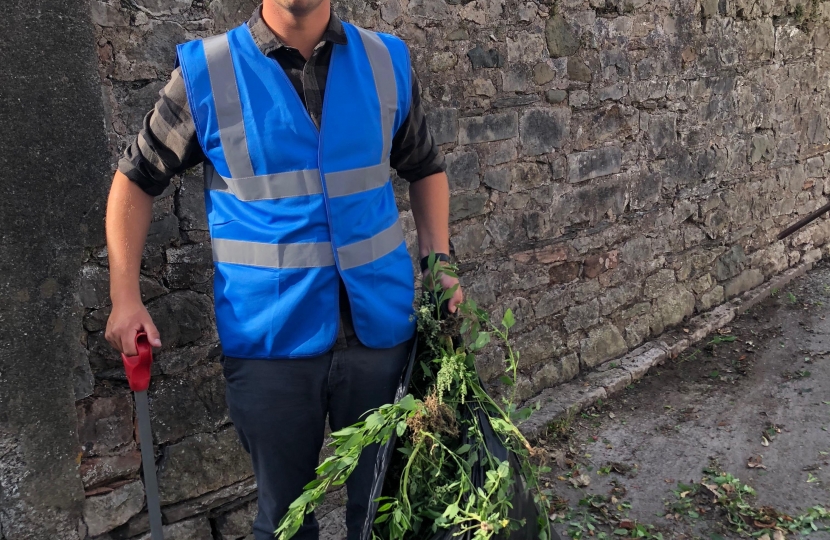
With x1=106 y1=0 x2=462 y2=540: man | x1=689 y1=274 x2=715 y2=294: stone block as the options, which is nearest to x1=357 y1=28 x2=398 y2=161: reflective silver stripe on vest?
x1=106 y1=0 x2=462 y2=540: man

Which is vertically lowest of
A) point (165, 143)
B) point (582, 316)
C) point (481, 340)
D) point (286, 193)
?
point (582, 316)

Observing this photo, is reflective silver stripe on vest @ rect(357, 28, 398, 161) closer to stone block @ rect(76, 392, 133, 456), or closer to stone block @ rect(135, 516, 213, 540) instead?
stone block @ rect(76, 392, 133, 456)

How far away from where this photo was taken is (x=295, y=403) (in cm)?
176

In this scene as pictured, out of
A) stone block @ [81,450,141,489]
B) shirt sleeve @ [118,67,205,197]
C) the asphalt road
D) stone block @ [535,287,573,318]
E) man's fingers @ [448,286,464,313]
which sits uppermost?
shirt sleeve @ [118,67,205,197]

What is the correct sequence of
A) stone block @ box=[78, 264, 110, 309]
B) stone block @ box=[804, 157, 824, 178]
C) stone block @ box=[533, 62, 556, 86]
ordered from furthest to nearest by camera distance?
stone block @ box=[804, 157, 824, 178], stone block @ box=[533, 62, 556, 86], stone block @ box=[78, 264, 110, 309]

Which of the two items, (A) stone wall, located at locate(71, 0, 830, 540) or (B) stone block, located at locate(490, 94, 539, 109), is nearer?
(A) stone wall, located at locate(71, 0, 830, 540)

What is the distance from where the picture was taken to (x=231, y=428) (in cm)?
253

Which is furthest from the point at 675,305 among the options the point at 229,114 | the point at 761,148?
the point at 229,114

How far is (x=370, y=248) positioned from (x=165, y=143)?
1.76 feet

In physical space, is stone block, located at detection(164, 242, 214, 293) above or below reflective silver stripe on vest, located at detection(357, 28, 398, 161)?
below

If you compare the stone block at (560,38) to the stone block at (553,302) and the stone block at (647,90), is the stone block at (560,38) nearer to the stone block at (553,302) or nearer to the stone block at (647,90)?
the stone block at (647,90)

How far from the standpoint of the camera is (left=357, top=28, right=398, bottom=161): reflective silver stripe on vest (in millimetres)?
1808

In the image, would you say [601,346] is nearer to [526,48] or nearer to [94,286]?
[526,48]

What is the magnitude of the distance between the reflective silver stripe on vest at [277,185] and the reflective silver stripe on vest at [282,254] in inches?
4.4
